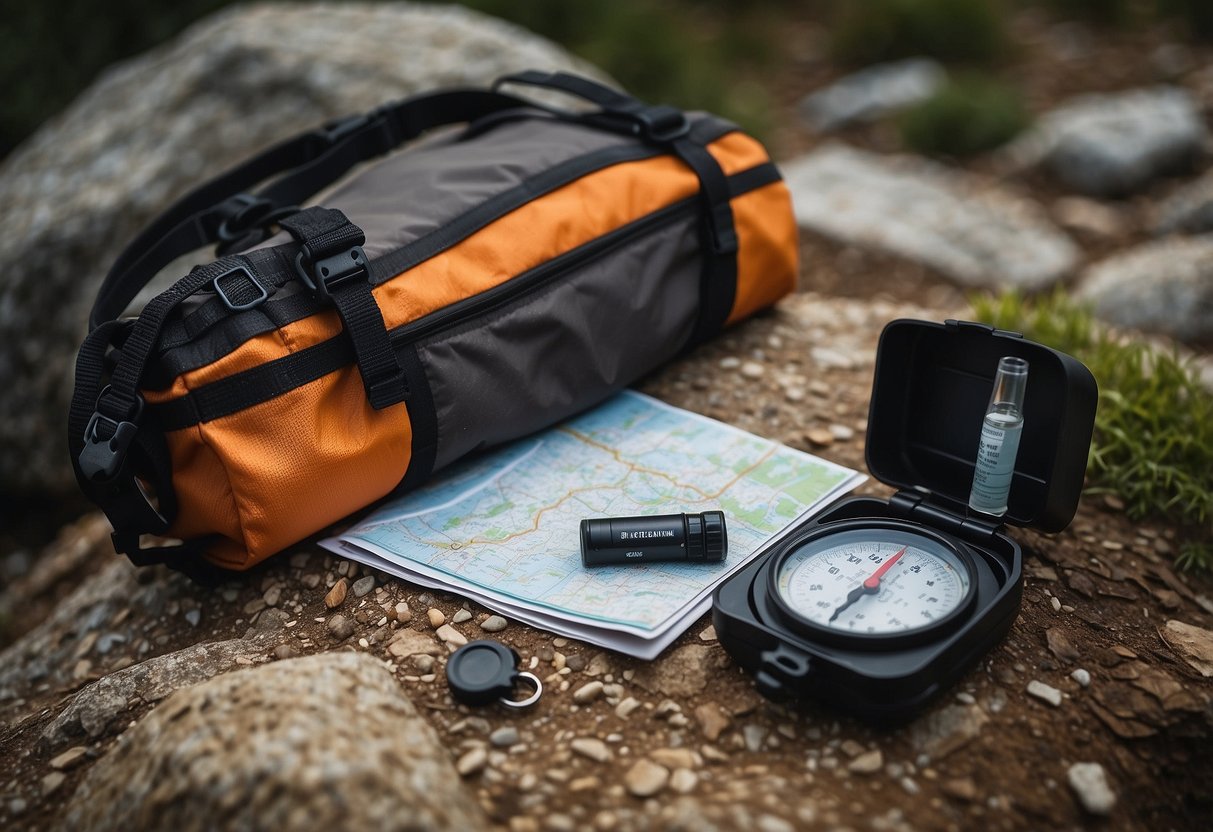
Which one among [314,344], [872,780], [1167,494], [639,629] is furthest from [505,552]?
[1167,494]

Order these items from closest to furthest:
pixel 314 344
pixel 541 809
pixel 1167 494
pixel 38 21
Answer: pixel 541 809 → pixel 314 344 → pixel 1167 494 → pixel 38 21

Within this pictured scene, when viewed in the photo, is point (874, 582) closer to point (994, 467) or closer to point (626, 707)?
point (994, 467)

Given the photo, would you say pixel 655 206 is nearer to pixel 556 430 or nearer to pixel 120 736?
pixel 556 430

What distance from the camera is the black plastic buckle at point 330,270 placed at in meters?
2.16

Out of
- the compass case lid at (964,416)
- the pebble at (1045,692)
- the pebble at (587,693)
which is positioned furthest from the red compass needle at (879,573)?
the pebble at (587,693)

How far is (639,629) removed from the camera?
200 centimetres

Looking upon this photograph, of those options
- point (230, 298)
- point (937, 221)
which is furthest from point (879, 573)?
point (937, 221)

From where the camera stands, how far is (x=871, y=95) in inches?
257

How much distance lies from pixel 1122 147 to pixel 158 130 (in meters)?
5.01

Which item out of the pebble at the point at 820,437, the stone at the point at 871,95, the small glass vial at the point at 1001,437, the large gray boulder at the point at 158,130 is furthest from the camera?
the stone at the point at 871,95

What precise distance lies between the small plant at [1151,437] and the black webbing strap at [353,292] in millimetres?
1924

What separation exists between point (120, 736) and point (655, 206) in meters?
1.90

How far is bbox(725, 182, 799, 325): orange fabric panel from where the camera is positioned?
292cm

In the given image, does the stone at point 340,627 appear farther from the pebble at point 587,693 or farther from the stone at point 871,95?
the stone at point 871,95
